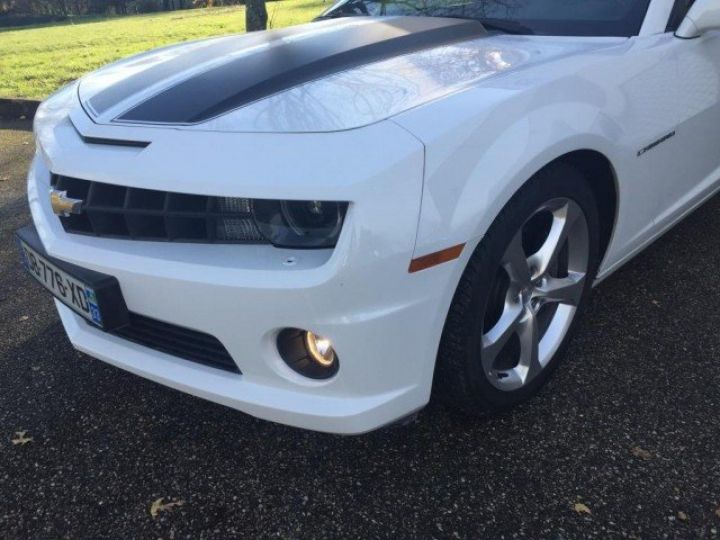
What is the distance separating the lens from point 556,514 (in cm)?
169

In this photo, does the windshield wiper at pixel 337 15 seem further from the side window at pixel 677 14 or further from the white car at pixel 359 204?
the side window at pixel 677 14

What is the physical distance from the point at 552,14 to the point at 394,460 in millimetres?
1735

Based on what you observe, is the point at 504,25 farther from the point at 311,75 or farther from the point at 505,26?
the point at 311,75

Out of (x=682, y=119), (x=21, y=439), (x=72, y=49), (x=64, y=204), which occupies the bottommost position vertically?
(x=72, y=49)

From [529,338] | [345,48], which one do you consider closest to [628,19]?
[345,48]

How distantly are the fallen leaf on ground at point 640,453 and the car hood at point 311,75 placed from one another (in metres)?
1.19

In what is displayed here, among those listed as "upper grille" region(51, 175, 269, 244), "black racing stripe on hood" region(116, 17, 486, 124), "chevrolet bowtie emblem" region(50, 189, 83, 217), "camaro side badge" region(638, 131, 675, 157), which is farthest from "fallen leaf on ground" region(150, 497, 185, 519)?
"camaro side badge" region(638, 131, 675, 157)

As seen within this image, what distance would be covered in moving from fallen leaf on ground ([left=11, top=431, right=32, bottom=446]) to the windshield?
2227mm

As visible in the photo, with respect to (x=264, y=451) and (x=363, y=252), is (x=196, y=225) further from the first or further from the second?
(x=264, y=451)

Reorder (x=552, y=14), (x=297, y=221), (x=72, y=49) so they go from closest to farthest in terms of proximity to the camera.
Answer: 1. (x=297, y=221)
2. (x=552, y=14)
3. (x=72, y=49)

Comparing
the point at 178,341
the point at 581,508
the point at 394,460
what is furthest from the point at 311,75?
the point at 581,508

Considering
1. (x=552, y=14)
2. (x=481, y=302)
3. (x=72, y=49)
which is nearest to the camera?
(x=481, y=302)

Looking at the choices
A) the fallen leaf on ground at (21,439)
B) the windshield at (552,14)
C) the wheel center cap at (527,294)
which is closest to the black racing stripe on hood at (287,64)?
the windshield at (552,14)

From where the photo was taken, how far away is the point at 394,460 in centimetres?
190
